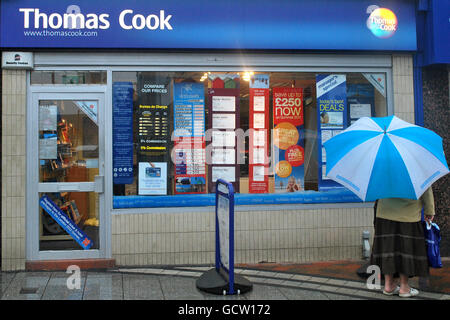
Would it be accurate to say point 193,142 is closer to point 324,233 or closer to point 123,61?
point 123,61

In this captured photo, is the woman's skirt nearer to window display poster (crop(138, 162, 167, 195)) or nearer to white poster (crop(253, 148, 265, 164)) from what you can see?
white poster (crop(253, 148, 265, 164))

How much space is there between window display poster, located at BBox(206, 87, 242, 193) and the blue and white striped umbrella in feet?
7.05

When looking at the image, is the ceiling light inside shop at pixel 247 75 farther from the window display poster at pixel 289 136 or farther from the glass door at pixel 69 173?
the glass door at pixel 69 173

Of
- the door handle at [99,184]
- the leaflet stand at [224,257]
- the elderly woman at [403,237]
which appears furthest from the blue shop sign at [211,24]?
the elderly woman at [403,237]

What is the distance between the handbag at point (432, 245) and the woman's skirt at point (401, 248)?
0.27 ft

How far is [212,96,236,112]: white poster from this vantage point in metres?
7.03

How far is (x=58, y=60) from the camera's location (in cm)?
658

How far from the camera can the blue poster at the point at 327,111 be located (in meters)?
7.20

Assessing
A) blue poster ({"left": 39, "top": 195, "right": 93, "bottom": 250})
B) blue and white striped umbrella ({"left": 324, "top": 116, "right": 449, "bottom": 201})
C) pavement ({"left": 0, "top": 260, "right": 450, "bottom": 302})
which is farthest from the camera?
blue poster ({"left": 39, "top": 195, "right": 93, "bottom": 250})

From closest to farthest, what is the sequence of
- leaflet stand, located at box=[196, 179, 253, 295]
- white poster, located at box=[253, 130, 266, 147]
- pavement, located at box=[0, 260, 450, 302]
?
leaflet stand, located at box=[196, 179, 253, 295] < pavement, located at box=[0, 260, 450, 302] < white poster, located at box=[253, 130, 266, 147]

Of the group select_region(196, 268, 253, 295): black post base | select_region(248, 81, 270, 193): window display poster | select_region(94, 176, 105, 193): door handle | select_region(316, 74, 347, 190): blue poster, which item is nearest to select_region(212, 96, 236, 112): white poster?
select_region(248, 81, 270, 193): window display poster

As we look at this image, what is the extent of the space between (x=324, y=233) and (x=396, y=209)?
6.28ft

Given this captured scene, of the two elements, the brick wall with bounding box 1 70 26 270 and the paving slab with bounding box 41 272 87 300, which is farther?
the brick wall with bounding box 1 70 26 270

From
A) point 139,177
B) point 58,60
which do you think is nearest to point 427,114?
point 139,177
